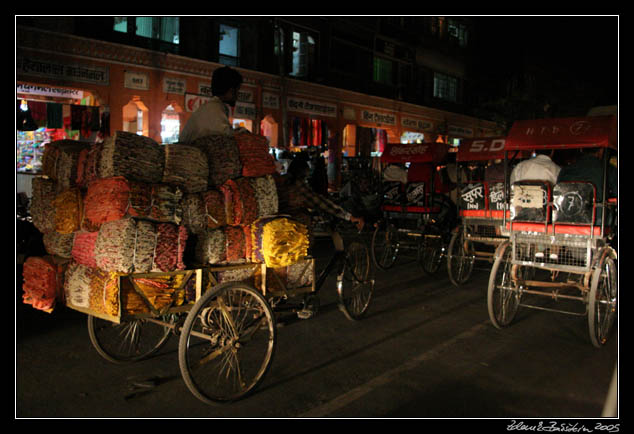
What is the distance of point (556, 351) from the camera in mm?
5133

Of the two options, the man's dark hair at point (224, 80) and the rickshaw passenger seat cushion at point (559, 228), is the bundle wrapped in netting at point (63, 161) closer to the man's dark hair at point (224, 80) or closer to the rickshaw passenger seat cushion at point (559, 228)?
the man's dark hair at point (224, 80)

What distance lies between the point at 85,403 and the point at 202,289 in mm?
1156

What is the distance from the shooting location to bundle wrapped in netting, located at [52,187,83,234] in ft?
12.3

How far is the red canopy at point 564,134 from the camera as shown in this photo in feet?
19.3

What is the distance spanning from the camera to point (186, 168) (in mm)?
3771

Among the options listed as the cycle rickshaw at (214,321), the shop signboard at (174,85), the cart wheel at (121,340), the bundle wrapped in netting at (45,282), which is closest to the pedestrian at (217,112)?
the cycle rickshaw at (214,321)

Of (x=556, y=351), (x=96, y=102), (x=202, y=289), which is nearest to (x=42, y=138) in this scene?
(x=96, y=102)

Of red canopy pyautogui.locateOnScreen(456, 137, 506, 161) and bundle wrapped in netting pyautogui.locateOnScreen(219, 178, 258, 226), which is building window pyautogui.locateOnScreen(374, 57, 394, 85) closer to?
red canopy pyautogui.locateOnScreen(456, 137, 506, 161)

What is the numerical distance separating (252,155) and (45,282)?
1.86 m

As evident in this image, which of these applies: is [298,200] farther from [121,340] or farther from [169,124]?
[169,124]

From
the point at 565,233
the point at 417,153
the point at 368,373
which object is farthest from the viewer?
the point at 417,153

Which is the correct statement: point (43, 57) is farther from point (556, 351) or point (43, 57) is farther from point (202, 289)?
point (556, 351)

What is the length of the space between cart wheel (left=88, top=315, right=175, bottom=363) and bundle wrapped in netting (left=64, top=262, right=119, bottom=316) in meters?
0.62

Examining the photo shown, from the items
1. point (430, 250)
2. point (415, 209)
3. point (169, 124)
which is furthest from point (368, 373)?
point (169, 124)
